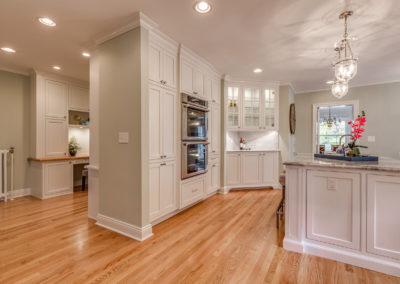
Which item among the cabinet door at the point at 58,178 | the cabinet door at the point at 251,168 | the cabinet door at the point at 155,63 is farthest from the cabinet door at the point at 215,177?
the cabinet door at the point at 58,178

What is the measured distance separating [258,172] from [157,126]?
291 cm

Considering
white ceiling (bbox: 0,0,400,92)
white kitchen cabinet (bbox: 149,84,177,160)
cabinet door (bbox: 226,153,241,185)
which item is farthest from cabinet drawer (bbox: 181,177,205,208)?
white ceiling (bbox: 0,0,400,92)

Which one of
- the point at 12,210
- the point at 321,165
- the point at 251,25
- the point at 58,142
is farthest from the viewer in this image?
the point at 58,142

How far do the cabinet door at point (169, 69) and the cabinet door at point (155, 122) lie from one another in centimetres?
24

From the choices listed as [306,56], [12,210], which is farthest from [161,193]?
[306,56]

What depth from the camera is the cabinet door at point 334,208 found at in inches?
73.3

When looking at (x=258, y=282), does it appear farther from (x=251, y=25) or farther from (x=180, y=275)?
(x=251, y=25)

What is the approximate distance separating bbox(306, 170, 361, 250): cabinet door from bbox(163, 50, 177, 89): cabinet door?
210 cm

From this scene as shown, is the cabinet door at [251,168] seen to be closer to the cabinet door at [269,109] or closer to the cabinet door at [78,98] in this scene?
the cabinet door at [269,109]

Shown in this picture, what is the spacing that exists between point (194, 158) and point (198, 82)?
1.33 metres

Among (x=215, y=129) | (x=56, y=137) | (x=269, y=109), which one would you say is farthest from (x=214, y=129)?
(x=56, y=137)

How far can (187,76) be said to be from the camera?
3.17 m

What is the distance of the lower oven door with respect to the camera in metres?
3.07

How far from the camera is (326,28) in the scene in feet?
8.13
